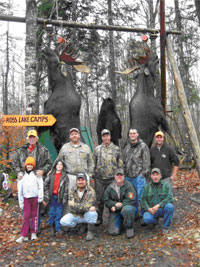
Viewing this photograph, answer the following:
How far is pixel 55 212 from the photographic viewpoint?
5293 millimetres

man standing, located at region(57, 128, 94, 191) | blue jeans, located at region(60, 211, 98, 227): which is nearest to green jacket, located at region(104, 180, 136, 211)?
blue jeans, located at region(60, 211, 98, 227)

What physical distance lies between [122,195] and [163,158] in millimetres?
1194

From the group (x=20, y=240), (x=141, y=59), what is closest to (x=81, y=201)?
(x=20, y=240)

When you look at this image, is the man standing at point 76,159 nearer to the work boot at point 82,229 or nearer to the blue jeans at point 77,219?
the blue jeans at point 77,219

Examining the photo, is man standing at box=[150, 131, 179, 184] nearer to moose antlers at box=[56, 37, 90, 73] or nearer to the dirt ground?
the dirt ground

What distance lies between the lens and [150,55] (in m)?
6.94

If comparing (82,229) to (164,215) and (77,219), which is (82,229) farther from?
(164,215)

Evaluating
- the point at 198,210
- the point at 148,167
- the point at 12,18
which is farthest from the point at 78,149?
the point at 12,18

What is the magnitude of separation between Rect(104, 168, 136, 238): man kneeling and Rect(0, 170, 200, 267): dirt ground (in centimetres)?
20

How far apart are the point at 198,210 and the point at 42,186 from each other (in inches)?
136

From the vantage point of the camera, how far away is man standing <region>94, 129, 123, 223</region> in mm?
5371

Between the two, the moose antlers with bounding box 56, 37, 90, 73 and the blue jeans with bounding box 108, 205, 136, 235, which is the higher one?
the moose antlers with bounding box 56, 37, 90, 73

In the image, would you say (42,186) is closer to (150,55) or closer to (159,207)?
(159,207)

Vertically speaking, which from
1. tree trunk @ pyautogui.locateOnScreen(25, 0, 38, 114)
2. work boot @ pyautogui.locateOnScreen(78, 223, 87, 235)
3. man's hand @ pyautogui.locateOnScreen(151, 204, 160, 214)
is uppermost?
tree trunk @ pyautogui.locateOnScreen(25, 0, 38, 114)
